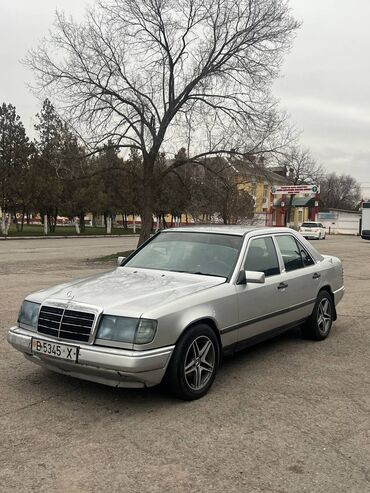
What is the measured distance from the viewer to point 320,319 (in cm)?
666

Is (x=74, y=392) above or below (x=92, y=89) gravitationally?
below

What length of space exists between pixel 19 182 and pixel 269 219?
2250 centimetres

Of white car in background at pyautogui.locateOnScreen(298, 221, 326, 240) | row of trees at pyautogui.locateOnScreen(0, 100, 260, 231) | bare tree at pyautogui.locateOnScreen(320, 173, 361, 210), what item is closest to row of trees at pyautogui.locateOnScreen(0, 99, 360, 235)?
row of trees at pyautogui.locateOnScreen(0, 100, 260, 231)

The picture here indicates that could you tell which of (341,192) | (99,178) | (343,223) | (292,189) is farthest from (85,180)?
(341,192)

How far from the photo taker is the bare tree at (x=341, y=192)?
116 m

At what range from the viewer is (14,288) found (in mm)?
11094

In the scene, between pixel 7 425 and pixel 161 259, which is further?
pixel 161 259

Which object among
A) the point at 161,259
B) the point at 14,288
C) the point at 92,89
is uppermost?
the point at 92,89

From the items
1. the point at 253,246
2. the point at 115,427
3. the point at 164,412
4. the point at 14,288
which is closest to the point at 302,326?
the point at 253,246

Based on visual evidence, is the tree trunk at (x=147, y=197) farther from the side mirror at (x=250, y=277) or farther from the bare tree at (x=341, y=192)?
the bare tree at (x=341, y=192)

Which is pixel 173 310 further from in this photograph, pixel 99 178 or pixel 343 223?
pixel 343 223

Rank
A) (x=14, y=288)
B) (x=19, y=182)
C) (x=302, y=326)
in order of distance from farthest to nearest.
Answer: (x=19, y=182), (x=14, y=288), (x=302, y=326)

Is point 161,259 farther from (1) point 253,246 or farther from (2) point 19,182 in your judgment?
(2) point 19,182

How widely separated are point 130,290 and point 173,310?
1.87 feet
